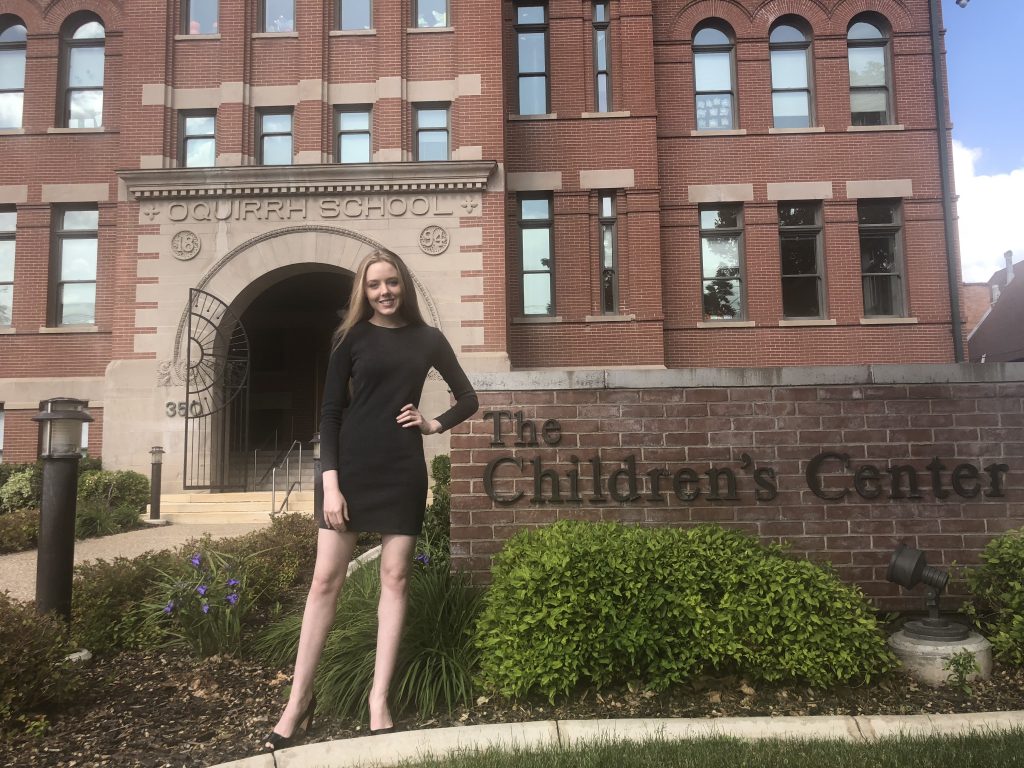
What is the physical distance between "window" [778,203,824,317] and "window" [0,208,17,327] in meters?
16.6

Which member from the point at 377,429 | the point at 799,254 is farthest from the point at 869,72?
the point at 377,429

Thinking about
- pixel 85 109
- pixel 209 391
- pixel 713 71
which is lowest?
pixel 209 391

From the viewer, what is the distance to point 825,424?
4531 millimetres

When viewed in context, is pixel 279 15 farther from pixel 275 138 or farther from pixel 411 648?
pixel 411 648

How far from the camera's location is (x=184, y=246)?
1281 cm

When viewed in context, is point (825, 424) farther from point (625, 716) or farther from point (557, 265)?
point (557, 265)

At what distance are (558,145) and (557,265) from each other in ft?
8.49

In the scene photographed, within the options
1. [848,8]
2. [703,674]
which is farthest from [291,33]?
[703,674]

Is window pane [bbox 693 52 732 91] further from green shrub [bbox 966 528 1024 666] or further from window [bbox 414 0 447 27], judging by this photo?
green shrub [bbox 966 528 1024 666]

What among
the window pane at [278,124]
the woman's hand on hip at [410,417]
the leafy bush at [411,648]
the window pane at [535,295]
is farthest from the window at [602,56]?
the woman's hand on hip at [410,417]

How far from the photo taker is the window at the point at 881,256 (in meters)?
14.7

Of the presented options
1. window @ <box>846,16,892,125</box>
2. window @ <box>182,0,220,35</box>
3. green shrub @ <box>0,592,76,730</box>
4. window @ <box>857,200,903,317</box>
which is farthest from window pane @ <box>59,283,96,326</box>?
window @ <box>846,16,892,125</box>

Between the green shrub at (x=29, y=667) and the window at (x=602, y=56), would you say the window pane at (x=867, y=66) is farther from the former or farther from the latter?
the green shrub at (x=29, y=667)

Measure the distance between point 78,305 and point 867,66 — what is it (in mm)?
18096
